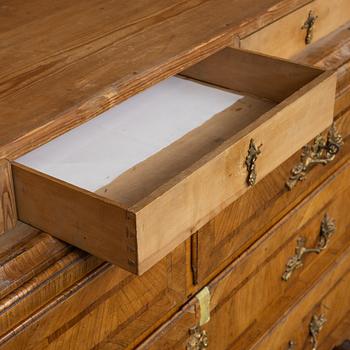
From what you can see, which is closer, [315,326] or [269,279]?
[269,279]

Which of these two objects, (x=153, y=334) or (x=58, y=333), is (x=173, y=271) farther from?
(x=58, y=333)

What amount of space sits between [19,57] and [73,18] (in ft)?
0.48

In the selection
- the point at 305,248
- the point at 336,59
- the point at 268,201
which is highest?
the point at 336,59

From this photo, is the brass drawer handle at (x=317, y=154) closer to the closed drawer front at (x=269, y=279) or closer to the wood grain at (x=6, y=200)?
the closed drawer front at (x=269, y=279)

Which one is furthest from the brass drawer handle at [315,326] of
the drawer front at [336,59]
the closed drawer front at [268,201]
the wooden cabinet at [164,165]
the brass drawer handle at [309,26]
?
the brass drawer handle at [309,26]

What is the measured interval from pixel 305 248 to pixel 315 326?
0.21 meters

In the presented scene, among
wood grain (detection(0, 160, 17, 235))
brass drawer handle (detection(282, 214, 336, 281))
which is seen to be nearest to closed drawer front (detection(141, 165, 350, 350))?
brass drawer handle (detection(282, 214, 336, 281))

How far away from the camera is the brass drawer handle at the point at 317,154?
1243 millimetres

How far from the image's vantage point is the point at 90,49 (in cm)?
104

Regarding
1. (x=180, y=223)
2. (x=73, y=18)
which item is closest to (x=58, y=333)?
(x=180, y=223)

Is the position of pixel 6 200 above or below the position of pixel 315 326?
above

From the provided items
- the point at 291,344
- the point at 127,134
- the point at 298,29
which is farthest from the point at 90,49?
the point at 291,344

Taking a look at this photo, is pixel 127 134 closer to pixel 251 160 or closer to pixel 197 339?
pixel 251 160

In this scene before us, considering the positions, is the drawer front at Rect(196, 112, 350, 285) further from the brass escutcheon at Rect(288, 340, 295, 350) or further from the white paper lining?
the brass escutcheon at Rect(288, 340, 295, 350)
